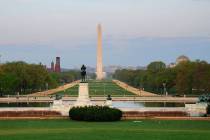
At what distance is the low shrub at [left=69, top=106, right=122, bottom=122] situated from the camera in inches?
1264

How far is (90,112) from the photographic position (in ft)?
106

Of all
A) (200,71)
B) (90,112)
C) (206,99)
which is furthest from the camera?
(200,71)

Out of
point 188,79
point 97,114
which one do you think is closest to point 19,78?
point 188,79

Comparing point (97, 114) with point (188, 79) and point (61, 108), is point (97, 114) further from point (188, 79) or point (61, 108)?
point (188, 79)

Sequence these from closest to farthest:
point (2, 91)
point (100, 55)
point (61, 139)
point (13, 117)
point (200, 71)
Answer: point (61, 139) < point (13, 117) < point (200, 71) < point (2, 91) < point (100, 55)

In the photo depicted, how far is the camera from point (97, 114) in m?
32.1

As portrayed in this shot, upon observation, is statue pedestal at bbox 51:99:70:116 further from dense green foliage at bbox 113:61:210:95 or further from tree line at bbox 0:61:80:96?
dense green foliage at bbox 113:61:210:95

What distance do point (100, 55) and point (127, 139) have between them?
13016 centimetres

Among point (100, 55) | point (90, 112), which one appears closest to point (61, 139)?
point (90, 112)

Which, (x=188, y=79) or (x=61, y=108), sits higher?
(x=188, y=79)

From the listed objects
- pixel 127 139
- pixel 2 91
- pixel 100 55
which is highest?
pixel 100 55

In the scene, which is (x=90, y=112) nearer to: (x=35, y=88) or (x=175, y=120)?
(x=175, y=120)

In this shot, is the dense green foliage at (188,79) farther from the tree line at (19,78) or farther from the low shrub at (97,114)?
the low shrub at (97,114)

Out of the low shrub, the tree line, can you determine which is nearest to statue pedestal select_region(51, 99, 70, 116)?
the low shrub
